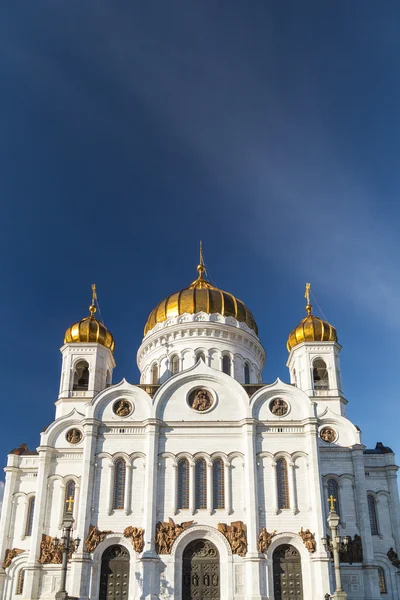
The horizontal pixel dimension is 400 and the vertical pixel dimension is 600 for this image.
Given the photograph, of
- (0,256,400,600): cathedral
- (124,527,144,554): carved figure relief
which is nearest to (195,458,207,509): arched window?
(0,256,400,600): cathedral

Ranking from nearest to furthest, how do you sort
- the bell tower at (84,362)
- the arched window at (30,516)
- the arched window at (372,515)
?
the arched window at (30,516) < the arched window at (372,515) < the bell tower at (84,362)

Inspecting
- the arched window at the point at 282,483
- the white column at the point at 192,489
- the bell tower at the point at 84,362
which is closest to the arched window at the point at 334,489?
the arched window at the point at 282,483

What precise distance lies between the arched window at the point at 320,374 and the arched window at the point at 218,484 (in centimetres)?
934

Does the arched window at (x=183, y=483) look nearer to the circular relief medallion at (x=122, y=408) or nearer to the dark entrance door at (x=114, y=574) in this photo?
the dark entrance door at (x=114, y=574)

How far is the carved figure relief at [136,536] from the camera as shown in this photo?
27.5 metres

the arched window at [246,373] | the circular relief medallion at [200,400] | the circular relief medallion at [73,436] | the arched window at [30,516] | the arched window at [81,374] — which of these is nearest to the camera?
the circular relief medallion at [200,400]

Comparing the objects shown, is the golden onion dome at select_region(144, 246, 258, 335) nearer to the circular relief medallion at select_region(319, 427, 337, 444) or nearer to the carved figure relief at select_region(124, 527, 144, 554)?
the circular relief medallion at select_region(319, 427, 337, 444)

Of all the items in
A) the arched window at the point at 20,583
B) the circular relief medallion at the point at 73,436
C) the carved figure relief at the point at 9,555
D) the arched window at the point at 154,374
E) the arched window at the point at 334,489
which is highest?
the arched window at the point at 154,374

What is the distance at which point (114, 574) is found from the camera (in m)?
27.5

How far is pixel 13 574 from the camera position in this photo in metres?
30.4

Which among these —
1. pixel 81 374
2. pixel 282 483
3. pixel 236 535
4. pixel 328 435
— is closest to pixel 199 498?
pixel 236 535

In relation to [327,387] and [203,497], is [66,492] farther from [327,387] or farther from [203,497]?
[327,387]

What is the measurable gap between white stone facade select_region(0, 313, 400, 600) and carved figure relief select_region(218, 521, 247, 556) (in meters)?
0.32

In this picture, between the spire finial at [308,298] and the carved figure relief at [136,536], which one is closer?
the carved figure relief at [136,536]
